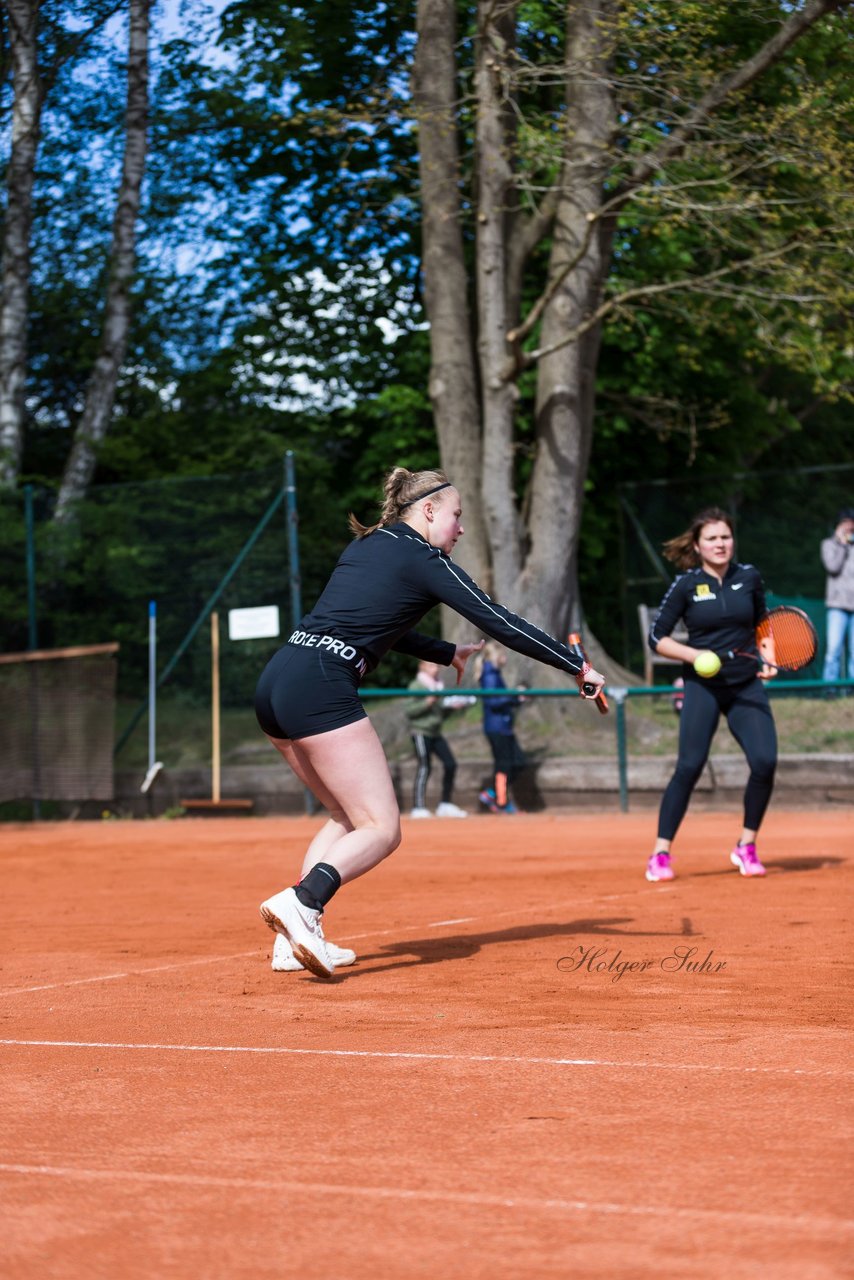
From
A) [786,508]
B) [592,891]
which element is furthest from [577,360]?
[592,891]

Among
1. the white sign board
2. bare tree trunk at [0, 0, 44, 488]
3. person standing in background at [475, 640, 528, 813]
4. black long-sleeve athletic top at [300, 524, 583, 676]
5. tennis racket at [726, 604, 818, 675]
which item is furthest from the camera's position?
bare tree trunk at [0, 0, 44, 488]

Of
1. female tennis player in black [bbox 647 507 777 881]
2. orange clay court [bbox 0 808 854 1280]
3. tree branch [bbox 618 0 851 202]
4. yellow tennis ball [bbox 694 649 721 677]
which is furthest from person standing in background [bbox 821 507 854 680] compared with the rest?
orange clay court [bbox 0 808 854 1280]

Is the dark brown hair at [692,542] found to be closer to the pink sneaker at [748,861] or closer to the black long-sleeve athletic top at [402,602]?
the pink sneaker at [748,861]

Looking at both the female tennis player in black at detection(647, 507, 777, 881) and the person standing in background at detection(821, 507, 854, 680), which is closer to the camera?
the female tennis player in black at detection(647, 507, 777, 881)

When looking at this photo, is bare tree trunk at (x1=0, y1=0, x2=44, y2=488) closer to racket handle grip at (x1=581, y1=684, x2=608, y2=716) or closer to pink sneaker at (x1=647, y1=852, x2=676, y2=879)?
pink sneaker at (x1=647, y1=852, x2=676, y2=879)

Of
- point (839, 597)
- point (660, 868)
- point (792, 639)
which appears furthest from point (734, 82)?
point (660, 868)

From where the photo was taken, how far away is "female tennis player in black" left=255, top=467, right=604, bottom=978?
652 centimetres

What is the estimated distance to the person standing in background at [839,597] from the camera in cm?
1825

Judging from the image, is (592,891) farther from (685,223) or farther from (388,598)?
(685,223)

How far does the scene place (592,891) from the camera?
1004 centimetres

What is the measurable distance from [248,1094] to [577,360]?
1538 cm

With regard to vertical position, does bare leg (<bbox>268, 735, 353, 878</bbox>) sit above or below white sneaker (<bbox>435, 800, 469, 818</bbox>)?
above

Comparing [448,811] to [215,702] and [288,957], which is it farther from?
[288,957]

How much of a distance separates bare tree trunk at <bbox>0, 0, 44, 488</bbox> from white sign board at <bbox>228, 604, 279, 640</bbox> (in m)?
5.41
